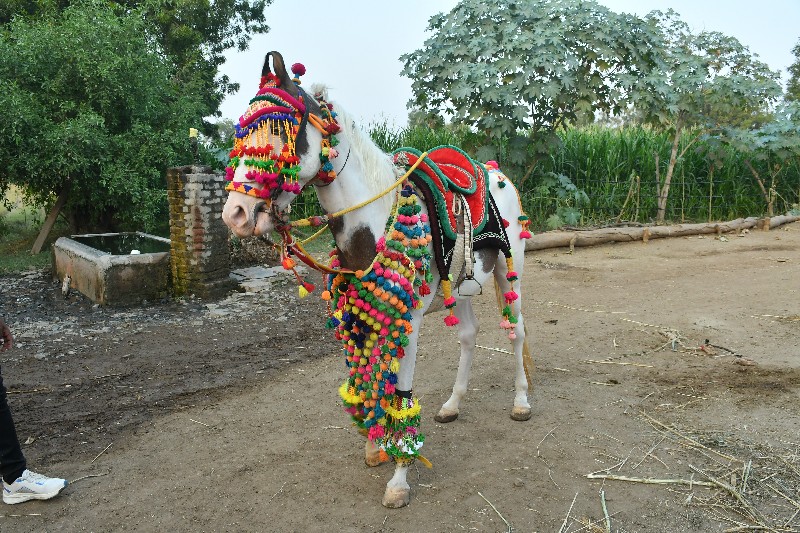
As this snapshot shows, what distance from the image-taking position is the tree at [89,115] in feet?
29.4

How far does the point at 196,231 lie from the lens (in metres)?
6.91

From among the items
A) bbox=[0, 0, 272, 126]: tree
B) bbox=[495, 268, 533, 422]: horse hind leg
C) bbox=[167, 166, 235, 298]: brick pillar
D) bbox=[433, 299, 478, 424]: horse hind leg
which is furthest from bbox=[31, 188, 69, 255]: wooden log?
bbox=[495, 268, 533, 422]: horse hind leg

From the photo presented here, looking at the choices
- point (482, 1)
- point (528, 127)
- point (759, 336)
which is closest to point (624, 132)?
point (528, 127)

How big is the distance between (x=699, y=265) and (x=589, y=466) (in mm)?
6097

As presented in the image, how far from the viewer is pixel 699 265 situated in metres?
8.42

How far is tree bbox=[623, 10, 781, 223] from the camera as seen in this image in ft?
33.0

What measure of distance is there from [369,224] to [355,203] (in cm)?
11

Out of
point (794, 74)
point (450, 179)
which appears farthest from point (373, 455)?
point (794, 74)

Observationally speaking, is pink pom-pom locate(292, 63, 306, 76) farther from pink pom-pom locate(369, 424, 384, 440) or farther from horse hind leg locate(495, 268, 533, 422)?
horse hind leg locate(495, 268, 533, 422)

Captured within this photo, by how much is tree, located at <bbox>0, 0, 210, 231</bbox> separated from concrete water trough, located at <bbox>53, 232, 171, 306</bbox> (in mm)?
1923

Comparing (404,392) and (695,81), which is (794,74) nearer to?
(695,81)

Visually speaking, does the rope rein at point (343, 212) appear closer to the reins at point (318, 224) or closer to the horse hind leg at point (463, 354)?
the reins at point (318, 224)

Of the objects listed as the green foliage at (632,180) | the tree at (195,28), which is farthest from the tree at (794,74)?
the tree at (195,28)

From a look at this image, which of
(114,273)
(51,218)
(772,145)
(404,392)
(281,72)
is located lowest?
(404,392)
